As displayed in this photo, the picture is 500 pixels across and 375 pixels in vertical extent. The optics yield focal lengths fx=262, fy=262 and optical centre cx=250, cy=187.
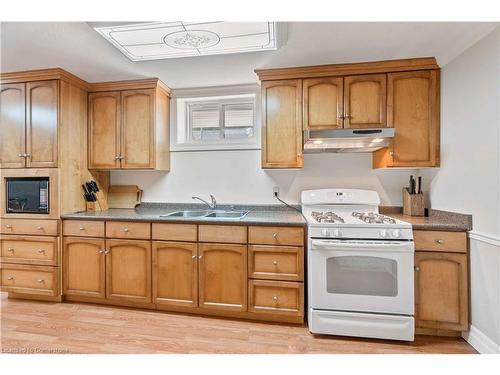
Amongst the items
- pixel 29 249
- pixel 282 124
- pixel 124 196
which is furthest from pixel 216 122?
pixel 29 249

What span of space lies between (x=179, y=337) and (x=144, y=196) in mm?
1633

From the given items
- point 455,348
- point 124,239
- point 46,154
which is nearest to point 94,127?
point 46,154

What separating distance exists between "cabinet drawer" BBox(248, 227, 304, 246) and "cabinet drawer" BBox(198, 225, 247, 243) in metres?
0.07

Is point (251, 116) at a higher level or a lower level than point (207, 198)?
higher

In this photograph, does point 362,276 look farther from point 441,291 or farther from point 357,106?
point 357,106

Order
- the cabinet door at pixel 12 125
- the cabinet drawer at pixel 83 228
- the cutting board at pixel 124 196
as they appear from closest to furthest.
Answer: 1. the cabinet drawer at pixel 83 228
2. the cabinet door at pixel 12 125
3. the cutting board at pixel 124 196

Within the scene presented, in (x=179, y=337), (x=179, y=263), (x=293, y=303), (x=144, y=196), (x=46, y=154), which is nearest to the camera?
(x=179, y=337)

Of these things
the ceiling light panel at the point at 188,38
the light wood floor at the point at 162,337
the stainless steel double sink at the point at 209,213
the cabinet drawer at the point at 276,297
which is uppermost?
the ceiling light panel at the point at 188,38

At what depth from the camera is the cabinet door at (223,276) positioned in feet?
7.16

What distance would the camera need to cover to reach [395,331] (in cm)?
188

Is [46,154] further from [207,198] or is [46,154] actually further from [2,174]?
[207,198]

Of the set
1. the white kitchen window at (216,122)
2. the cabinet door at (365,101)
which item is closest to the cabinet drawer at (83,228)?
the white kitchen window at (216,122)

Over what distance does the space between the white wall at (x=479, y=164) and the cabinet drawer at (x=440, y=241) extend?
64 mm

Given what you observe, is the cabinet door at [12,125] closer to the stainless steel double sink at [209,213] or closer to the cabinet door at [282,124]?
the stainless steel double sink at [209,213]
